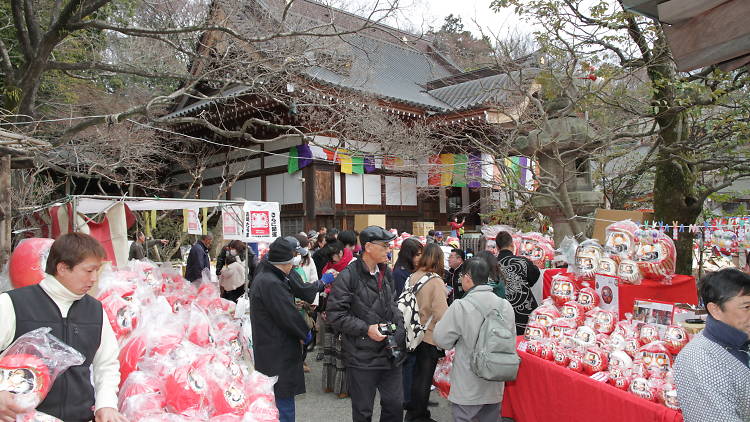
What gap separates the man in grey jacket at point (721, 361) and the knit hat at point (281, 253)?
268cm

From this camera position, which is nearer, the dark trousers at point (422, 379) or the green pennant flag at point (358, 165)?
the dark trousers at point (422, 379)

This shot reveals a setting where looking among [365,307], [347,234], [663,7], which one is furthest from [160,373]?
[347,234]

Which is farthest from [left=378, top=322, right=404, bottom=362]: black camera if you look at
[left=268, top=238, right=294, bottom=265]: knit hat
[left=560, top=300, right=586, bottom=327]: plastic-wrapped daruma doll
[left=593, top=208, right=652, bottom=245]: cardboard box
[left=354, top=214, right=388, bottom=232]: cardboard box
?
[left=354, top=214, right=388, bottom=232]: cardboard box

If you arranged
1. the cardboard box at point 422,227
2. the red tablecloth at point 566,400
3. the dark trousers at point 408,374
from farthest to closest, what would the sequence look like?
the cardboard box at point 422,227 < the dark trousers at point 408,374 < the red tablecloth at point 566,400

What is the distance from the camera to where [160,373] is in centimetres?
281

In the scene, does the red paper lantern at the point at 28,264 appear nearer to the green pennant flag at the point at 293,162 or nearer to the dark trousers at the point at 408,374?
the dark trousers at the point at 408,374

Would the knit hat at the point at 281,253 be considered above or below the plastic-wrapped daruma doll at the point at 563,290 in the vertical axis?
above

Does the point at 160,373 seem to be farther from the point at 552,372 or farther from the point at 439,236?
the point at 439,236

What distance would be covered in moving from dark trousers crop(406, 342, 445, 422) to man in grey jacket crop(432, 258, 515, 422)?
0.92m

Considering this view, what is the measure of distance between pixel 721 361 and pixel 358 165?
12217 mm

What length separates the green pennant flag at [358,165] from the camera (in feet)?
45.4

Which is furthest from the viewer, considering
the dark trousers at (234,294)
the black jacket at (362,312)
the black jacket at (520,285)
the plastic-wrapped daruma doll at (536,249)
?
the dark trousers at (234,294)

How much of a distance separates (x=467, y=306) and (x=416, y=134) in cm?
984

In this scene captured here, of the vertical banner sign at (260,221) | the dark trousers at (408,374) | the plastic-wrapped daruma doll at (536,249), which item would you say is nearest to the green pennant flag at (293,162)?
the vertical banner sign at (260,221)
